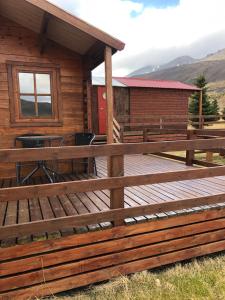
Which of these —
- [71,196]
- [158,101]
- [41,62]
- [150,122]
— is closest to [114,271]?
[71,196]

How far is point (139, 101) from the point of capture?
45.6 ft

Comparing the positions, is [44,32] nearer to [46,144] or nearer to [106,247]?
[46,144]

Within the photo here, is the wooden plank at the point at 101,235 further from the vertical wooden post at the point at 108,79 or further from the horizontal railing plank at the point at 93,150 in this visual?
the vertical wooden post at the point at 108,79

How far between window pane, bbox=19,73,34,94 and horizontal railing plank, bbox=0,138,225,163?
109 inches

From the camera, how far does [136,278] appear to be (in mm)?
2900

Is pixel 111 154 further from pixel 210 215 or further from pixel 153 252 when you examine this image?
pixel 210 215

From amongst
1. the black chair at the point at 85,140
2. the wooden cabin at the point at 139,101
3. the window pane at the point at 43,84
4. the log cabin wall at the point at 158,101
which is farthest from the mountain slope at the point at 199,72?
the window pane at the point at 43,84

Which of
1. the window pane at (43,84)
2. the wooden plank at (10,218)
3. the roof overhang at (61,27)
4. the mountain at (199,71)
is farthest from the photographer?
the mountain at (199,71)

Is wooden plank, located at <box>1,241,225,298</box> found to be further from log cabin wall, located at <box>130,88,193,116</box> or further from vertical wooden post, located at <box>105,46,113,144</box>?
log cabin wall, located at <box>130,88,193,116</box>

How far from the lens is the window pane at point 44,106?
195 inches

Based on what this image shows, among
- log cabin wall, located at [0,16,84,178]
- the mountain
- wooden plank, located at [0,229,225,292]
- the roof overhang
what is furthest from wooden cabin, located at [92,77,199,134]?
the mountain

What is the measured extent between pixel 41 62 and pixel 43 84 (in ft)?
1.32

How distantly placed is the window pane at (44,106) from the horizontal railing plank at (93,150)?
2.68m

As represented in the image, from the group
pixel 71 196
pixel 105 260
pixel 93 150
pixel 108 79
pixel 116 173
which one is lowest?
pixel 105 260
